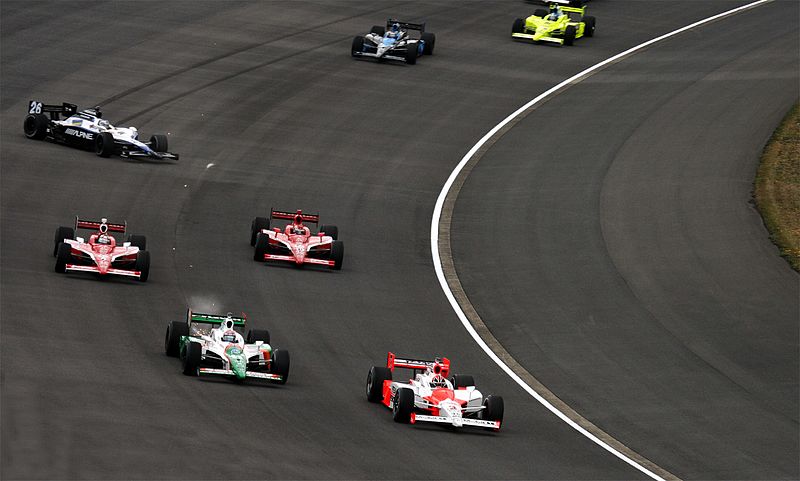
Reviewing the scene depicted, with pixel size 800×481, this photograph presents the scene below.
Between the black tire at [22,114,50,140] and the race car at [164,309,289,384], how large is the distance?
65.0 feet

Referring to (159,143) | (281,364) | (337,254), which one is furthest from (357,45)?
(281,364)

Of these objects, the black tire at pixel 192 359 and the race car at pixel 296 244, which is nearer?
the black tire at pixel 192 359

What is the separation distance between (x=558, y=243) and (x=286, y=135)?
13.4m

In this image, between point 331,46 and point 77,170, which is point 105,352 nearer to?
point 77,170

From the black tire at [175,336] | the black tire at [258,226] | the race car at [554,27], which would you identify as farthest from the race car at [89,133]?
the race car at [554,27]

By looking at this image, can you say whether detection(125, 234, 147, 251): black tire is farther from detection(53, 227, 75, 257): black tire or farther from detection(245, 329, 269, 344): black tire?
detection(245, 329, 269, 344): black tire

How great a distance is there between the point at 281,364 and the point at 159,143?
20.4 meters

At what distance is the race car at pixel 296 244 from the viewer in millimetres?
39906

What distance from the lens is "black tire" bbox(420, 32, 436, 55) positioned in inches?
2566

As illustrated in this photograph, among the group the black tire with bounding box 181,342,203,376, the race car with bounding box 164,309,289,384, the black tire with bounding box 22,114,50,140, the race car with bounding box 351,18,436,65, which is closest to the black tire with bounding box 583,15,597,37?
the race car with bounding box 351,18,436,65

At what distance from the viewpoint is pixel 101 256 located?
3603 centimetres

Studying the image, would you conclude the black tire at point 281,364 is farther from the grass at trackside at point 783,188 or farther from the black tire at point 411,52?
the black tire at point 411,52

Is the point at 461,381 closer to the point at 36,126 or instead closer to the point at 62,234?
the point at 62,234

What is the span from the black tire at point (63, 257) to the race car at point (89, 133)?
12377mm
